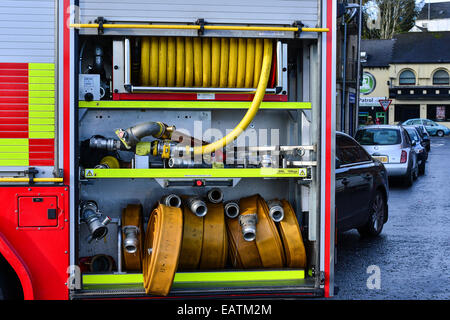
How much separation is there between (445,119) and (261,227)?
64.5 meters

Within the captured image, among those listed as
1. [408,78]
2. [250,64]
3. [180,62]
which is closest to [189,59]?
[180,62]

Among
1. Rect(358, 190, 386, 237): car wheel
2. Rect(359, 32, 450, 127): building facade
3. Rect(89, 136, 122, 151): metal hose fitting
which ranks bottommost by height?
Rect(358, 190, 386, 237): car wheel

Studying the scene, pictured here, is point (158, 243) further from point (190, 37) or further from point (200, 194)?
point (190, 37)

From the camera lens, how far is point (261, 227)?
5.56 meters

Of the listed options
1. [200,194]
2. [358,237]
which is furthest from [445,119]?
[200,194]

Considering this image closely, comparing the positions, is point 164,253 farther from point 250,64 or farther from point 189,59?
point 250,64

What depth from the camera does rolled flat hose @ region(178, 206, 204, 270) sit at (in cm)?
540

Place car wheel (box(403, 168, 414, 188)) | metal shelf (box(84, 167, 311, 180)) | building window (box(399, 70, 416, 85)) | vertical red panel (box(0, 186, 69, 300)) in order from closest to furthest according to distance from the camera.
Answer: vertical red panel (box(0, 186, 69, 300)) → metal shelf (box(84, 167, 311, 180)) → car wheel (box(403, 168, 414, 188)) → building window (box(399, 70, 416, 85))

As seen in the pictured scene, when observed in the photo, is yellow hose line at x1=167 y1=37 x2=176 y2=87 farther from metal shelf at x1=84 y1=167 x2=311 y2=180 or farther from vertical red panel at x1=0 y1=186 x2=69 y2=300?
vertical red panel at x1=0 y1=186 x2=69 y2=300

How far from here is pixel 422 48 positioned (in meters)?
68.0

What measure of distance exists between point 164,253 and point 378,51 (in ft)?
215

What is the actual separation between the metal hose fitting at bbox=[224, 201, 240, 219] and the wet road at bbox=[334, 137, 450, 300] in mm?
2236

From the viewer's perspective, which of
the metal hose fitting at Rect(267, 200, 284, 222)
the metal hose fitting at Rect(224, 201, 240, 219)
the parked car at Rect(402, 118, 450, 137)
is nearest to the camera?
the metal hose fitting at Rect(267, 200, 284, 222)

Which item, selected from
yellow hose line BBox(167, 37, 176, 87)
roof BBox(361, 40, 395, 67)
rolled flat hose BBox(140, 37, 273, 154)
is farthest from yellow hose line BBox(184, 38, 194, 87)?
roof BBox(361, 40, 395, 67)
